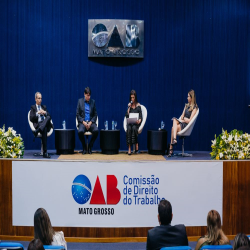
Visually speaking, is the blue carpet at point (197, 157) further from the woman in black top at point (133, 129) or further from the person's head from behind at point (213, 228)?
the person's head from behind at point (213, 228)

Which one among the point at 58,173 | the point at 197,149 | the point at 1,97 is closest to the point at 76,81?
the point at 1,97

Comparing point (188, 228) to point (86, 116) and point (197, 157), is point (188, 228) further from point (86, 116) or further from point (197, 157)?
point (86, 116)

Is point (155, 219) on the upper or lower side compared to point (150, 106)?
lower

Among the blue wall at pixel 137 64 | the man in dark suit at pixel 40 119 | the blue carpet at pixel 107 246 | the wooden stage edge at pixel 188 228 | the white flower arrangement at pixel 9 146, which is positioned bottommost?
the blue carpet at pixel 107 246

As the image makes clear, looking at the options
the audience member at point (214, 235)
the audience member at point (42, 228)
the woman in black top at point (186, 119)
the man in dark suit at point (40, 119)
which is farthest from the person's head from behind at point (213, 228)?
the man in dark suit at point (40, 119)

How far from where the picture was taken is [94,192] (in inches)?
179

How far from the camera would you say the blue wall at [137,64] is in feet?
30.7

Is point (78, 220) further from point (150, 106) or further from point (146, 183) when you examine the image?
point (150, 106)

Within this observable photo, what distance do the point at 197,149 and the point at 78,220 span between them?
18.3ft

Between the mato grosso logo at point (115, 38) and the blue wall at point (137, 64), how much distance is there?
0.16 meters

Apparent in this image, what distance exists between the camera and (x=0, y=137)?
5234 mm

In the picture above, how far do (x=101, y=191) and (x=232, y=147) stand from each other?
172cm

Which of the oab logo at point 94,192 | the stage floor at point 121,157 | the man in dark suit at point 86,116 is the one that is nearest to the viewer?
the oab logo at point 94,192

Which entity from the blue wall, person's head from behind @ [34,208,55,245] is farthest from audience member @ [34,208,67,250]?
the blue wall
